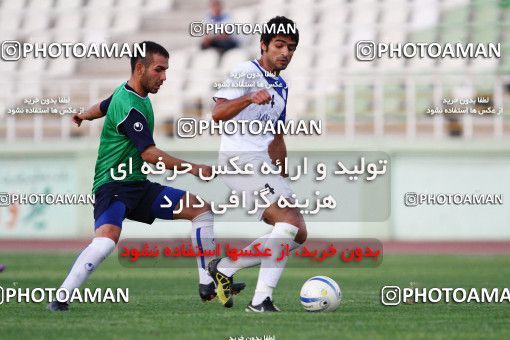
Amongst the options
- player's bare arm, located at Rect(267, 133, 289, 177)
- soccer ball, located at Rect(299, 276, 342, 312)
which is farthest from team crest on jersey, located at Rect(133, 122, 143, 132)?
soccer ball, located at Rect(299, 276, 342, 312)

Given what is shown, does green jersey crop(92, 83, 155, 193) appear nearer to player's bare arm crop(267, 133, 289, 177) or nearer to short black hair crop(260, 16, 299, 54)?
player's bare arm crop(267, 133, 289, 177)

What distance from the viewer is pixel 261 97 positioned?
912 cm

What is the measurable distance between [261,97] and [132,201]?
1.65 meters

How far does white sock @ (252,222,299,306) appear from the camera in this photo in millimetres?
9695

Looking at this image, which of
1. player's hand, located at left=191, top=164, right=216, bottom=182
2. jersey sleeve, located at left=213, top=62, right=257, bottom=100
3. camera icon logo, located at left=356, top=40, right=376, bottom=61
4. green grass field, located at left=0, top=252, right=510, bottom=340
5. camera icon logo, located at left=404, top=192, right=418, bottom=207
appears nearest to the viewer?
green grass field, located at left=0, top=252, right=510, bottom=340

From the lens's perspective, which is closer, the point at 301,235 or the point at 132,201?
the point at 301,235

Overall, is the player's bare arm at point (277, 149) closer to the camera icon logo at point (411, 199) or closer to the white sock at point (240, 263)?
the white sock at point (240, 263)

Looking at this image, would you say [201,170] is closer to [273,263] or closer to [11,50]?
[273,263]

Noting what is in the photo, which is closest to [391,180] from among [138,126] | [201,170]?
[138,126]

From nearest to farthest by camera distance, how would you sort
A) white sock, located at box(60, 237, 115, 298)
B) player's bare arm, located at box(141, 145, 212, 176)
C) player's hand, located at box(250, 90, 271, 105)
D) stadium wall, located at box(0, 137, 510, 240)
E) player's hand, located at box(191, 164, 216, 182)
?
player's hand, located at box(250, 90, 271, 105) → player's hand, located at box(191, 164, 216, 182) → player's bare arm, located at box(141, 145, 212, 176) → white sock, located at box(60, 237, 115, 298) → stadium wall, located at box(0, 137, 510, 240)

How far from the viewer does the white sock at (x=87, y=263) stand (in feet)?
32.1

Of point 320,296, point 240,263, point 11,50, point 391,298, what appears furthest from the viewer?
point 11,50

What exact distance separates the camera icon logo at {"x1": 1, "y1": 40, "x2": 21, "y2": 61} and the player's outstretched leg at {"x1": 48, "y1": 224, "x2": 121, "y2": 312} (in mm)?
2428

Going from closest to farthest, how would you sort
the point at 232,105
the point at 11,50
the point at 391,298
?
the point at 232,105 → the point at 391,298 → the point at 11,50
